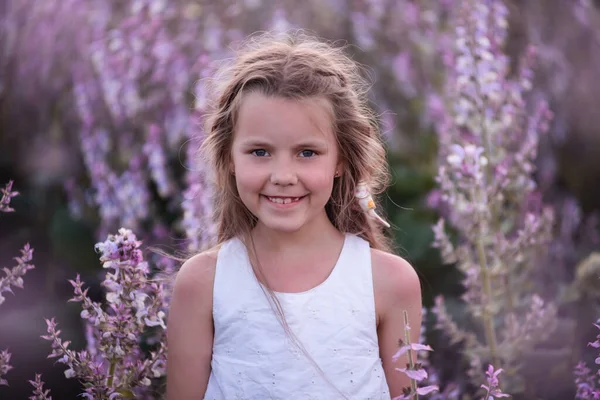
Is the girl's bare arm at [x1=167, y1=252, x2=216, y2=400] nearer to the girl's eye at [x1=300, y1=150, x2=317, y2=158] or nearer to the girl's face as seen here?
the girl's face

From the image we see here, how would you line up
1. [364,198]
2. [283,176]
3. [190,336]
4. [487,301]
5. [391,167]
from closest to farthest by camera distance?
[283,176]
[190,336]
[364,198]
[487,301]
[391,167]

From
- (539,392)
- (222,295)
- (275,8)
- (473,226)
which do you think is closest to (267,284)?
(222,295)

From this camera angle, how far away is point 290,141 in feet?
6.64

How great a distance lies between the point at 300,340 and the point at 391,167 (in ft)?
7.97

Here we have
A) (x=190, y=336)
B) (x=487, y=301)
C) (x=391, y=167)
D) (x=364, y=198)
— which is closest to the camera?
(x=190, y=336)

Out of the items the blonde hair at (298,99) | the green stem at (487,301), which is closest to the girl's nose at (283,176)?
the blonde hair at (298,99)

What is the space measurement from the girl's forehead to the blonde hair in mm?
16

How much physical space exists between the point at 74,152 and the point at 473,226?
99.6 inches

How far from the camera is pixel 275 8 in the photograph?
4.61 meters

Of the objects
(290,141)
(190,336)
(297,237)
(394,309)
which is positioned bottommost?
(190,336)

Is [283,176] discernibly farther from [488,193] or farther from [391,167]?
[391,167]

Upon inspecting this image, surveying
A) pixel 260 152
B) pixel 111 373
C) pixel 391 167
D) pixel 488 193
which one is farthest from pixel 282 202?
pixel 391 167

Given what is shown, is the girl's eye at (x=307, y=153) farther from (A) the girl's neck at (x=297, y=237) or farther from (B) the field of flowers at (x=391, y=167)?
(B) the field of flowers at (x=391, y=167)

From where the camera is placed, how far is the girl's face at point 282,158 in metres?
2.03
